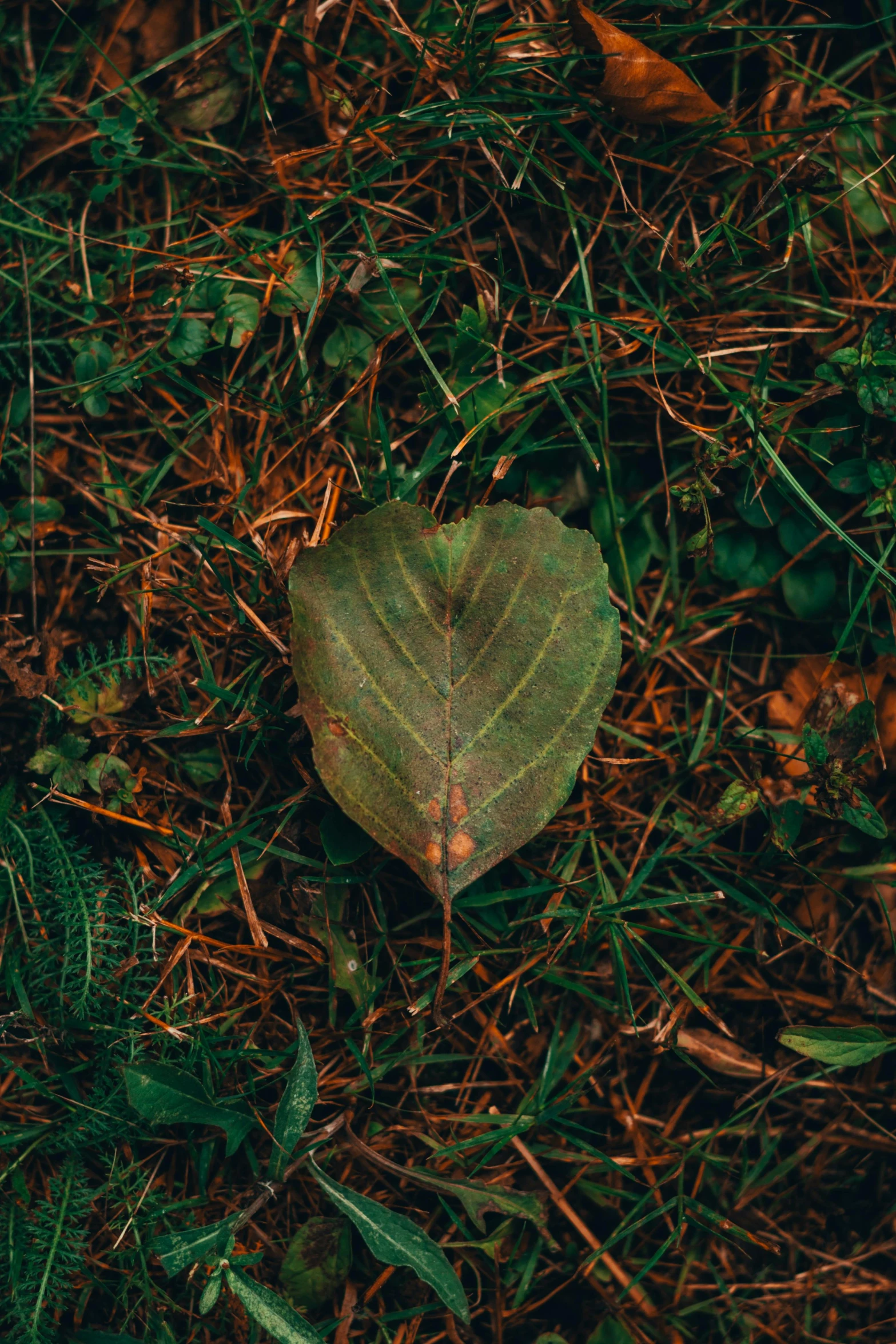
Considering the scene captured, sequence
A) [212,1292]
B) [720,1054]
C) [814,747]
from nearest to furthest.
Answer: [212,1292]
[814,747]
[720,1054]

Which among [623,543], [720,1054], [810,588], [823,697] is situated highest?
[623,543]

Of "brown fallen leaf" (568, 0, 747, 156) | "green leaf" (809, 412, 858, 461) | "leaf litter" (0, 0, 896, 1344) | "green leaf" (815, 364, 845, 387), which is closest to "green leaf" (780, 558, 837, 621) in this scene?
"leaf litter" (0, 0, 896, 1344)

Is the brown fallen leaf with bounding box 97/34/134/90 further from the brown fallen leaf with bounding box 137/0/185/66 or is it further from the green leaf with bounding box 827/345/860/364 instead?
the green leaf with bounding box 827/345/860/364

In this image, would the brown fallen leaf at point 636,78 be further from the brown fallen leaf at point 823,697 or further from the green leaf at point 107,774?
the green leaf at point 107,774

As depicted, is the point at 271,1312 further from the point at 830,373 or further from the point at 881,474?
the point at 830,373

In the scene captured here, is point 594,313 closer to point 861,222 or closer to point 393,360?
point 393,360

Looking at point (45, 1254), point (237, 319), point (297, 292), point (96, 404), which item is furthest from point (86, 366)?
point (45, 1254)
